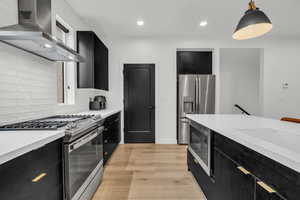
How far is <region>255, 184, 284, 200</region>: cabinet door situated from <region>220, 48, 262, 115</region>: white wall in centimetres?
488

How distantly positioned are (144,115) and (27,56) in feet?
9.18

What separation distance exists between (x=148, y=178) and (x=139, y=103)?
2.08 metres

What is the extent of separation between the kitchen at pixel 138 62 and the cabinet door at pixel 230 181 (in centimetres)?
21

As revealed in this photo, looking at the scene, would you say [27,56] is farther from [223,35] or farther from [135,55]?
[223,35]

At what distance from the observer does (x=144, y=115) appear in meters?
4.04

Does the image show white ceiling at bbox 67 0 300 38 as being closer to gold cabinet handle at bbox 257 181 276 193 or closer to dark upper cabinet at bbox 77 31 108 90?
dark upper cabinet at bbox 77 31 108 90

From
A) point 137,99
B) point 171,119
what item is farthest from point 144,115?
point 171,119

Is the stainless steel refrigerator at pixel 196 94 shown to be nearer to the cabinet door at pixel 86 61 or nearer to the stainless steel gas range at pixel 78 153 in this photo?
the cabinet door at pixel 86 61

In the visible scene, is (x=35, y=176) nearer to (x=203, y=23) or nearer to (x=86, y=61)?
(x=86, y=61)

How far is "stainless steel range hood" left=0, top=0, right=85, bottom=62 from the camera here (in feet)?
3.88

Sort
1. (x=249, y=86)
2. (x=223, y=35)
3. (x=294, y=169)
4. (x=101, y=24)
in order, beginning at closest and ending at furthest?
(x=294, y=169) < (x=101, y=24) < (x=223, y=35) < (x=249, y=86)

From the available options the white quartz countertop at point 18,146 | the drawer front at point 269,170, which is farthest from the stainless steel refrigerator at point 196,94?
the white quartz countertop at point 18,146

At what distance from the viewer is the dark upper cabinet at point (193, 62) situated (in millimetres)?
4504

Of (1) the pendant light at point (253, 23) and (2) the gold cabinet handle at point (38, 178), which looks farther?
(1) the pendant light at point (253, 23)
